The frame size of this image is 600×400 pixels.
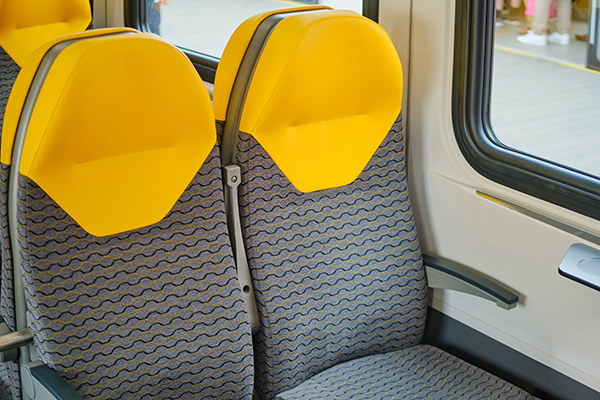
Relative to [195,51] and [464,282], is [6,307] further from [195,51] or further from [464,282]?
[195,51]

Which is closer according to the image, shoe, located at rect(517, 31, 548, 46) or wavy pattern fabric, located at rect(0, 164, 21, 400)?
wavy pattern fabric, located at rect(0, 164, 21, 400)

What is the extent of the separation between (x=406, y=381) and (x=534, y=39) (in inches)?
38.9

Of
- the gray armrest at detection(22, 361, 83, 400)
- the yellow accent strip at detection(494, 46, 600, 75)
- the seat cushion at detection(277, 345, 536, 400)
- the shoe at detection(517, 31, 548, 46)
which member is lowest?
the seat cushion at detection(277, 345, 536, 400)

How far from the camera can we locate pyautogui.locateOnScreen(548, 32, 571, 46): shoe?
154 centimetres

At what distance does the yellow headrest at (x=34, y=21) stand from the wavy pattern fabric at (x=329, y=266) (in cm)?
145

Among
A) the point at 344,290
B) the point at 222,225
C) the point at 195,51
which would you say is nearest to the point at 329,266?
the point at 344,290

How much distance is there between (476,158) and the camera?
1748 millimetres

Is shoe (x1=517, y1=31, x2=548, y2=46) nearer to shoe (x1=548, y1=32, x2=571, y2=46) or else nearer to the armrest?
shoe (x1=548, y1=32, x2=571, y2=46)

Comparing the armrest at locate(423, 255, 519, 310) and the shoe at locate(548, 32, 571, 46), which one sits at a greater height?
the shoe at locate(548, 32, 571, 46)

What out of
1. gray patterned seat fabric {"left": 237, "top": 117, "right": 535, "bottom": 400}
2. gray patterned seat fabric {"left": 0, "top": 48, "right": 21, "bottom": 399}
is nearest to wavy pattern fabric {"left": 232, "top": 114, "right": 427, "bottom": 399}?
gray patterned seat fabric {"left": 237, "top": 117, "right": 535, "bottom": 400}

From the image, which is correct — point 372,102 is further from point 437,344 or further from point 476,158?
point 437,344

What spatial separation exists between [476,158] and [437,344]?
0.65 m

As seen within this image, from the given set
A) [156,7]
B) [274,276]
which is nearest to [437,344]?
[274,276]

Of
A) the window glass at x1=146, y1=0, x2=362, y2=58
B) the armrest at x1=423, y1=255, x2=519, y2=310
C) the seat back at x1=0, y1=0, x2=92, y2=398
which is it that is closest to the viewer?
the armrest at x1=423, y1=255, x2=519, y2=310
